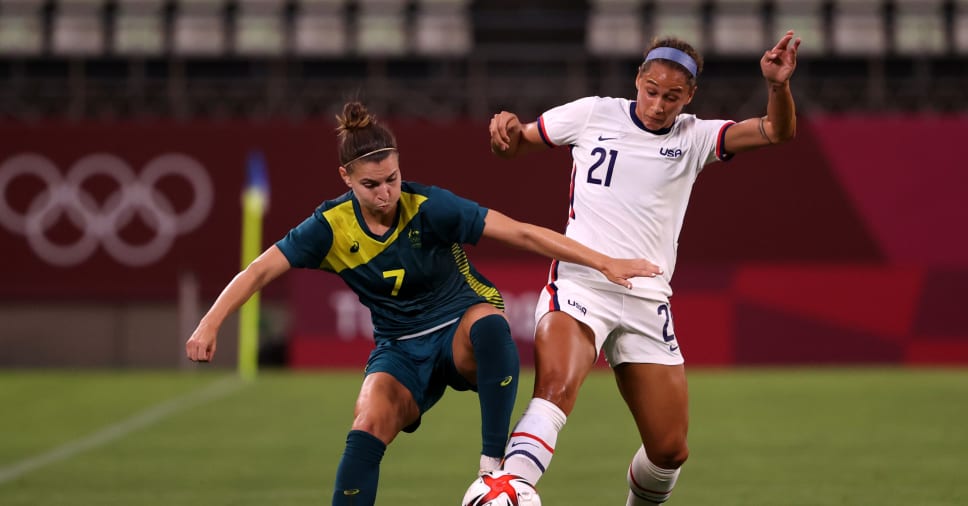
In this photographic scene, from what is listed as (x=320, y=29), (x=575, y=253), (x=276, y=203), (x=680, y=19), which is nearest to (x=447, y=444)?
(x=575, y=253)

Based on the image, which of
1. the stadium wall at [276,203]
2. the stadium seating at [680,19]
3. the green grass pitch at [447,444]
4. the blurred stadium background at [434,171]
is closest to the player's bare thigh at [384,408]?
the green grass pitch at [447,444]

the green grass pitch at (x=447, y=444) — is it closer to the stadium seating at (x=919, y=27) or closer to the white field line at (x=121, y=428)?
the white field line at (x=121, y=428)

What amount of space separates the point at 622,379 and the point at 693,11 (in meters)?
13.5

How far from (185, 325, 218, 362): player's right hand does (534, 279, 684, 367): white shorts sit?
1.43 meters

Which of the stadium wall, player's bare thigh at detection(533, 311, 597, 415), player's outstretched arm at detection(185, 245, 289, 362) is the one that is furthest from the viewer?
the stadium wall

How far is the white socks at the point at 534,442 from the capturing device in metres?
4.66

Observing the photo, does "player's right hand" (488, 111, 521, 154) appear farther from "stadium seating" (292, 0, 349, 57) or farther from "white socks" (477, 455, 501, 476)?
"stadium seating" (292, 0, 349, 57)

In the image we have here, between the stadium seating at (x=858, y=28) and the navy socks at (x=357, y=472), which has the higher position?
the stadium seating at (x=858, y=28)

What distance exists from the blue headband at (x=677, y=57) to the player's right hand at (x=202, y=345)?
2158mm

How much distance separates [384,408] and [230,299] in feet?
2.48

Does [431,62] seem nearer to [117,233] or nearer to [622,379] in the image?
[117,233]

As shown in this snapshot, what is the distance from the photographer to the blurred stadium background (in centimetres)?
1457

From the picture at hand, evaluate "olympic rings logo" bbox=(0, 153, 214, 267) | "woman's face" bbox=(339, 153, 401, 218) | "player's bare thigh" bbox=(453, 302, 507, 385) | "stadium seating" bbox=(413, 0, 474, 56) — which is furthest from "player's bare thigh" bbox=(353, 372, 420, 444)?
"stadium seating" bbox=(413, 0, 474, 56)

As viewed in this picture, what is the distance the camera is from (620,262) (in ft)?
16.1
